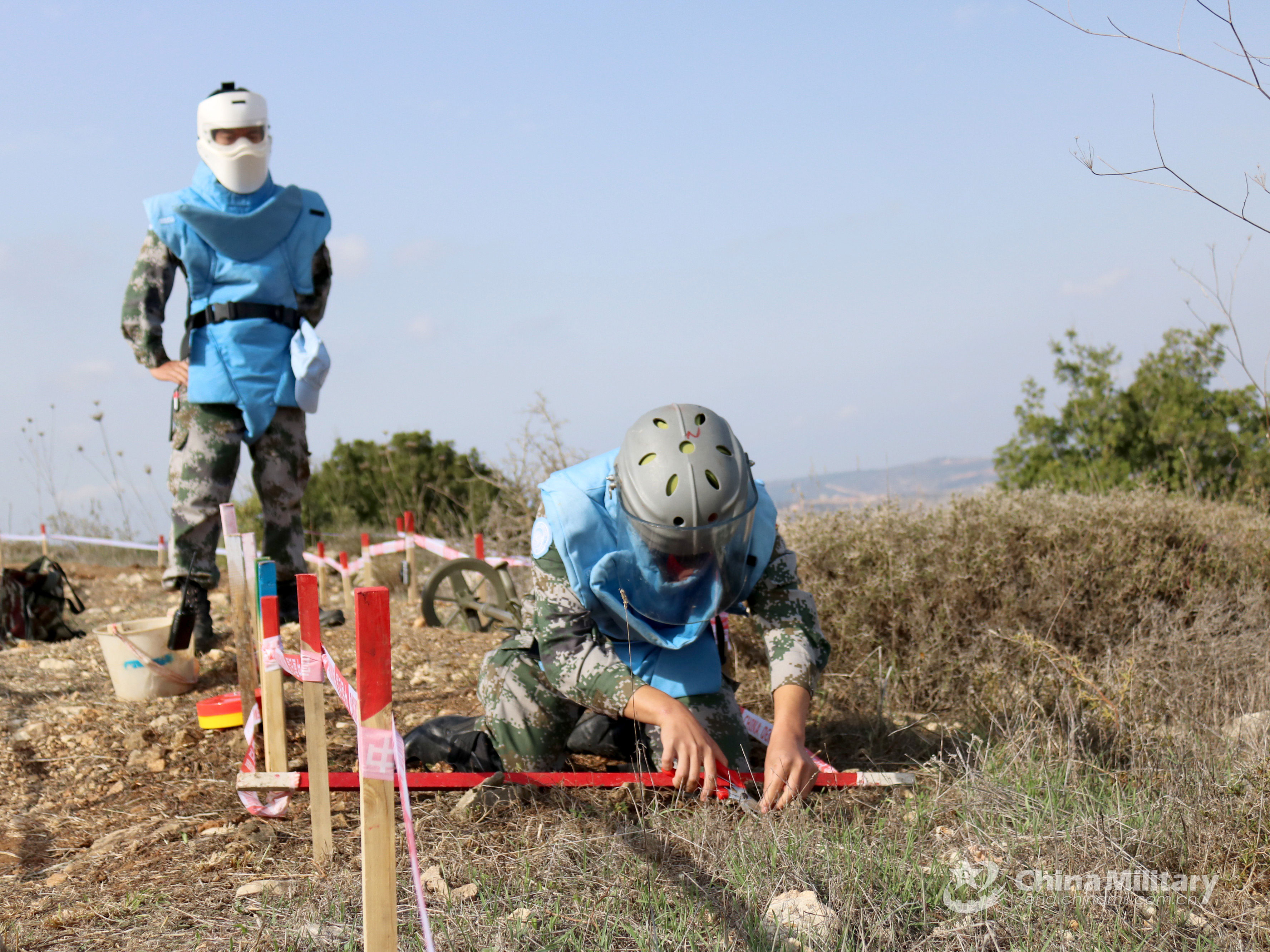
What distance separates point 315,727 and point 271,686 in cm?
44

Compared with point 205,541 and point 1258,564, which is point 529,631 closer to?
point 205,541

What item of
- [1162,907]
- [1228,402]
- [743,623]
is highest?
[1228,402]

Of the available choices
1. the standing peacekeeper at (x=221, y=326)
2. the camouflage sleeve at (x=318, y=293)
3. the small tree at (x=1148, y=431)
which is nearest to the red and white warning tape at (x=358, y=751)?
the standing peacekeeper at (x=221, y=326)

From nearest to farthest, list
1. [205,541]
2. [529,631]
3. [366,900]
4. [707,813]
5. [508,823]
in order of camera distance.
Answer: [366,900], [707,813], [508,823], [529,631], [205,541]

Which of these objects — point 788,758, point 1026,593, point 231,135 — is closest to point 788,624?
point 788,758

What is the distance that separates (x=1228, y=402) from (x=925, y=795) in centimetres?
681

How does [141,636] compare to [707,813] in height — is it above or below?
above

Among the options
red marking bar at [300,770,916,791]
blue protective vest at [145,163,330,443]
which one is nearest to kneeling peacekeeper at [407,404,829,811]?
red marking bar at [300,770,916,791]

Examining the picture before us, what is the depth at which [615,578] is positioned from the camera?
316 centimetres

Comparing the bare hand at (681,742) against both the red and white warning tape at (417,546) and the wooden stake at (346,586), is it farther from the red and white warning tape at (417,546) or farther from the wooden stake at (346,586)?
the wooden stake at (346,586)

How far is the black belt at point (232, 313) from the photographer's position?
190 inches

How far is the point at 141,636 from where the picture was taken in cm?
451

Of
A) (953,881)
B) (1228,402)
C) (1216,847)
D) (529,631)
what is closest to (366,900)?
(953,881)

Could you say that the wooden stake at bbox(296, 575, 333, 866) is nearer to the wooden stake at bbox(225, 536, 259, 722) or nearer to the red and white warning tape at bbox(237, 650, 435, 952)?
the red and white warning tape at bbox(237, 650, 435, 952)
